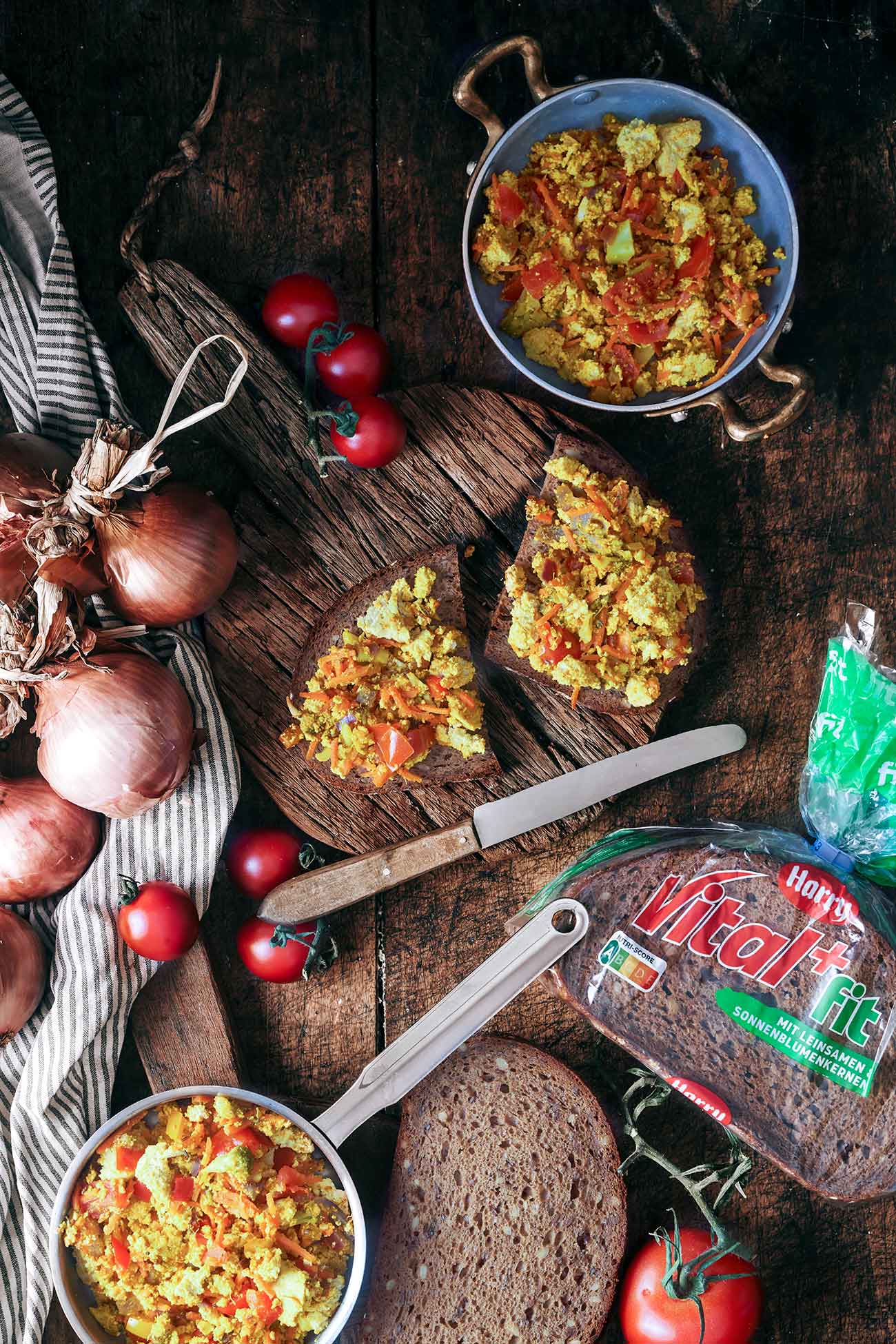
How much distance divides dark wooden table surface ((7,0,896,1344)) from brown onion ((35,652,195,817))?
0.38 metres

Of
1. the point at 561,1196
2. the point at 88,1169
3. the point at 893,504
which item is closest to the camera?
the point at 88,1169

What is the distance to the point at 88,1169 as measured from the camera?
272 cm

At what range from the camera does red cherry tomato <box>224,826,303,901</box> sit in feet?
Result: 9.58

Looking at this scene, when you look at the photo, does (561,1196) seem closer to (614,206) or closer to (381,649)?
(381,649)

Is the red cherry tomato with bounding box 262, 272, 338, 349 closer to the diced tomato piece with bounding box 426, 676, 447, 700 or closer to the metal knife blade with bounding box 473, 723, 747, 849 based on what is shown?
the diced tomato piece with bounding box 426, 676, 447, 700

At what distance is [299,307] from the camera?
2.82 m

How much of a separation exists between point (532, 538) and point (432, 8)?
1.49m

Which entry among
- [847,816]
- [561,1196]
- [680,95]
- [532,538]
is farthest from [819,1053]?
[680,95]

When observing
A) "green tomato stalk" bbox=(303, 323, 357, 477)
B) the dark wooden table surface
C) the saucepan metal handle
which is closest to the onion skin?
the dark wooden table surface

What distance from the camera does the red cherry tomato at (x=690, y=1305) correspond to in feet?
9.24

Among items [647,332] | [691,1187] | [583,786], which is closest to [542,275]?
[647,332]

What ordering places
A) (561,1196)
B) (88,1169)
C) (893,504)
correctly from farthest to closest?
(893,504) < (561,1196) < (88,1169)

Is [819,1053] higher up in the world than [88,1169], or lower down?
higher up

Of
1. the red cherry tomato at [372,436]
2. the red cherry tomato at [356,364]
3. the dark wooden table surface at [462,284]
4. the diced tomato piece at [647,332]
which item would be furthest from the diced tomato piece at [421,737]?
the diced tomato piece at [647,332]
